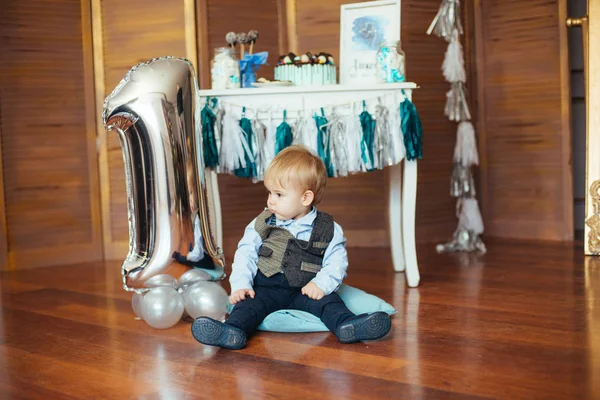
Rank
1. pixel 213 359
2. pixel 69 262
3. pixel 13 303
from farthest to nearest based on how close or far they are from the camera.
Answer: pixel 69 262 → pixel 13 303 → pixel 213 359

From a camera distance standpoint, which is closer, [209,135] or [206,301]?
[206,301]

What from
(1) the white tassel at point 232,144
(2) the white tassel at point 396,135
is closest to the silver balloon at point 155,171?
(1) the white tassel at point 232,144

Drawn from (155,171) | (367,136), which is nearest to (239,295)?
(155,171)

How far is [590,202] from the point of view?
3537 mm

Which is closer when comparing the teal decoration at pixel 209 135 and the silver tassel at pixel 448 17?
the teal decoration at pixel 209 135

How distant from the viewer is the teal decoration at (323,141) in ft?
9.25

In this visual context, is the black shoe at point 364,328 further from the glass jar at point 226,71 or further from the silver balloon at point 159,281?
the glass jar at point 226,71

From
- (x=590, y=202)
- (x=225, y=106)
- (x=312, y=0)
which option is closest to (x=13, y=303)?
(x=225, y=106)

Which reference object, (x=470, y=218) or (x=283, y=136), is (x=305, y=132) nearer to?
(x=283, y=136)

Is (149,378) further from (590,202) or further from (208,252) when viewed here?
(590,202)

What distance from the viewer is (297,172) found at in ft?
7.37

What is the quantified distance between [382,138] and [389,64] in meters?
0.28

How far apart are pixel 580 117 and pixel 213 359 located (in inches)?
115

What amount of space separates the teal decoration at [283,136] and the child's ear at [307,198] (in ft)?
1.84
